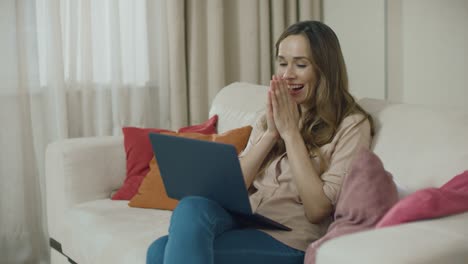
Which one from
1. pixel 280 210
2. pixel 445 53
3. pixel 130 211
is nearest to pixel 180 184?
pixel 280 210

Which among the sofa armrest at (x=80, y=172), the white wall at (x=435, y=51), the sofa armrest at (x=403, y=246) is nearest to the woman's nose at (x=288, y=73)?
the sofa armrest at (x=403, y=246)

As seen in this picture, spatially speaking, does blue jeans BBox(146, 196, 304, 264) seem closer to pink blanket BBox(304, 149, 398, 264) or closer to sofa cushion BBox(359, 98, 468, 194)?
pink blanket BBox(304, 149, 398, 264)

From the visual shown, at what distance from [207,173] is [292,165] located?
29 centimetres

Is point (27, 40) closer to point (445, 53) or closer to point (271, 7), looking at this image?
point (271, 7)

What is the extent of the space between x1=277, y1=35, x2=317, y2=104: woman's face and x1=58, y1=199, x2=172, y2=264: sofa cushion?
24.2 inches

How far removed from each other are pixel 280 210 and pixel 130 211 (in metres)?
0.75

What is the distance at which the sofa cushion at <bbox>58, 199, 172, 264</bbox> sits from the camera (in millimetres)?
2141

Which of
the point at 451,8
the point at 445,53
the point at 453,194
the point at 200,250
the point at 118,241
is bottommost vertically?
the point at 118,241

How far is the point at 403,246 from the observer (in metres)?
1.26

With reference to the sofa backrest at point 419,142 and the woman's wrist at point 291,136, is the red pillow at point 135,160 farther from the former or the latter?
the sofa backrest at point 419,142

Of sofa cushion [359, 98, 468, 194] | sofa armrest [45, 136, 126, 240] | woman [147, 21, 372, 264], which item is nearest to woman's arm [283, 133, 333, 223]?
woman [147, 21, 372, 264]

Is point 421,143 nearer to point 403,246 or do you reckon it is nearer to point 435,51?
point 403,246

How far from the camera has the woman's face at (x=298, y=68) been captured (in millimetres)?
2088

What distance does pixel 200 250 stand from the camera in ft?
5.25
